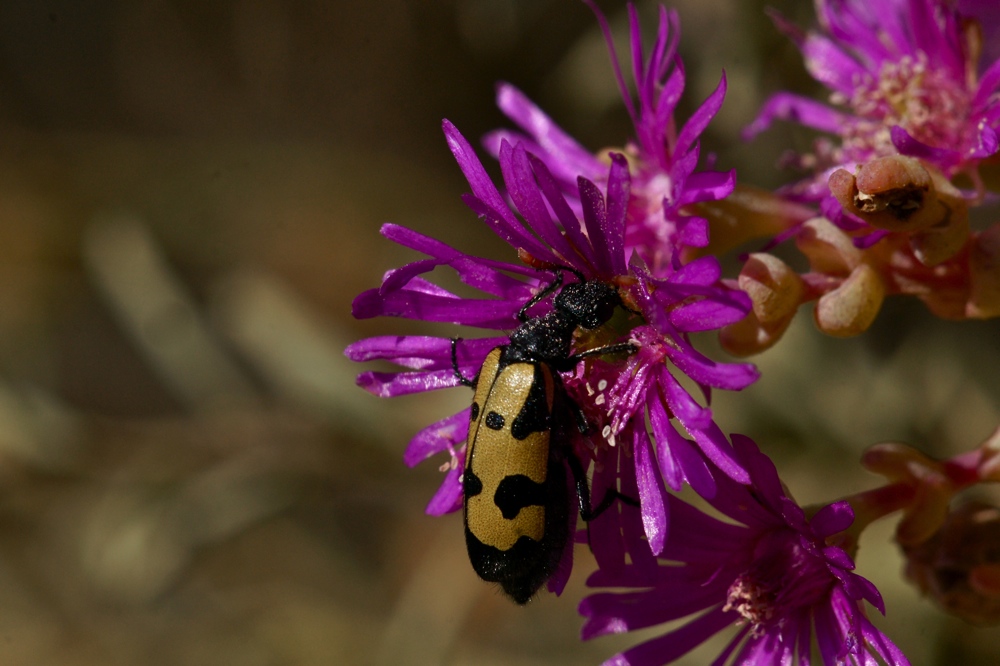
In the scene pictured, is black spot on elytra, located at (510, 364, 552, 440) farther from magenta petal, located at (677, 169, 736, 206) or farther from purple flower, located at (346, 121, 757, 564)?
magenta petal, located at (677, 169, 736, 206)

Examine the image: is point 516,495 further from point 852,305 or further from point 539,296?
point 852,305

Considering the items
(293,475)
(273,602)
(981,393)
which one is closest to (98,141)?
(293,475)

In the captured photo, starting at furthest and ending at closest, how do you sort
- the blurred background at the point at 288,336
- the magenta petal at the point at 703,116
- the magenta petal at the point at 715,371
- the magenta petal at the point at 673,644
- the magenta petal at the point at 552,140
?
the blurred background at the point at 288,336, the magenta petal at the point at 552,140, the magenta petal at the point at 673,644, the magenta petal at the point at 703,116, the magenta petal at the point at 715,371

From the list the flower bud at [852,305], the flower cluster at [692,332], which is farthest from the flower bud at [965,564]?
the flower bud at [852,305]

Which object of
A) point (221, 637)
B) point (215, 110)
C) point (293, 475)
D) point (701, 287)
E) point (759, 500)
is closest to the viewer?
point (701, 287)

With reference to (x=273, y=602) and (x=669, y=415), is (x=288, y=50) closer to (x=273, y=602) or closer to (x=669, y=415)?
(x=273, y=602)

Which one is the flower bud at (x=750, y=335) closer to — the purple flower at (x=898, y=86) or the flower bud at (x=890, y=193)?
the flower bud at (x=890, y=193)
